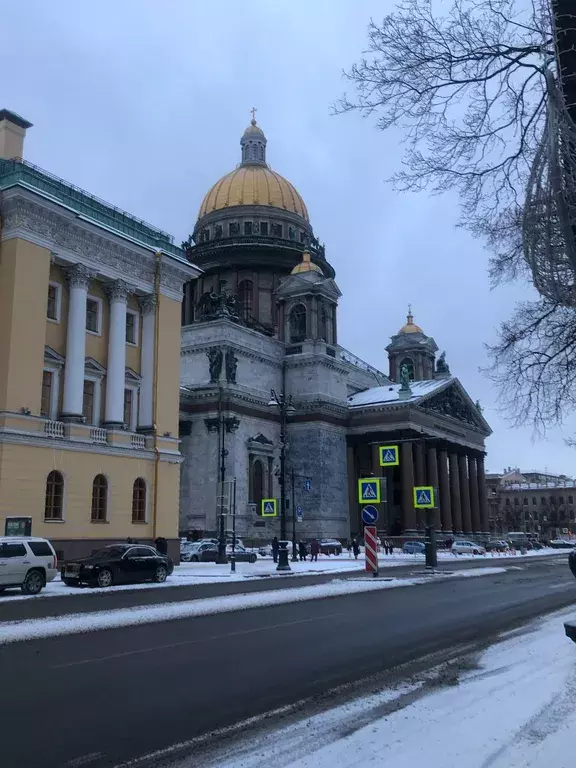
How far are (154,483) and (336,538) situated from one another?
35777 millimetres

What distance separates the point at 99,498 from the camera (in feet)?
110

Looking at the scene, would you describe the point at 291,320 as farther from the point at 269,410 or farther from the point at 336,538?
the point at 336,538

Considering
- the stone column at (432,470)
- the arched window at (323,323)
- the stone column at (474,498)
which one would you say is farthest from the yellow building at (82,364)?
the stone column at (474,498)

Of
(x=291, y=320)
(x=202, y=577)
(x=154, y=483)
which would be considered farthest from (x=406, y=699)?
(x=291, y=320)

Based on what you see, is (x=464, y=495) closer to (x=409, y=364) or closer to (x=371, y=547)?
(x=409, y=364)

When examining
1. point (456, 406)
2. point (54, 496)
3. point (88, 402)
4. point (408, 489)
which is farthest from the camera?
point (456, 406)

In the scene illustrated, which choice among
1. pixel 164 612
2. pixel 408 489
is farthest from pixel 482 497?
pixel 164 612

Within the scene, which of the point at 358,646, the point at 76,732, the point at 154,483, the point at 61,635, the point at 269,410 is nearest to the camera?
the point at 76,732

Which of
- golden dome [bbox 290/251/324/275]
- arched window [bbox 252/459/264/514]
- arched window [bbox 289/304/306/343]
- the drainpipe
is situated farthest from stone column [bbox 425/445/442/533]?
the drainpipe

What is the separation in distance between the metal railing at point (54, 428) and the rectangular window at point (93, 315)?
530 cm

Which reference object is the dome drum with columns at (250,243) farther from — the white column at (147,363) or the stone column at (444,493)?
the white column at (147,363)

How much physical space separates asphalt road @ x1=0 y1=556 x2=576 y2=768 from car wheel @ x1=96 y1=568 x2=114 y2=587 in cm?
843

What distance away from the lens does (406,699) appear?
834 centimetres

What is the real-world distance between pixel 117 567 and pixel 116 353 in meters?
12.9
